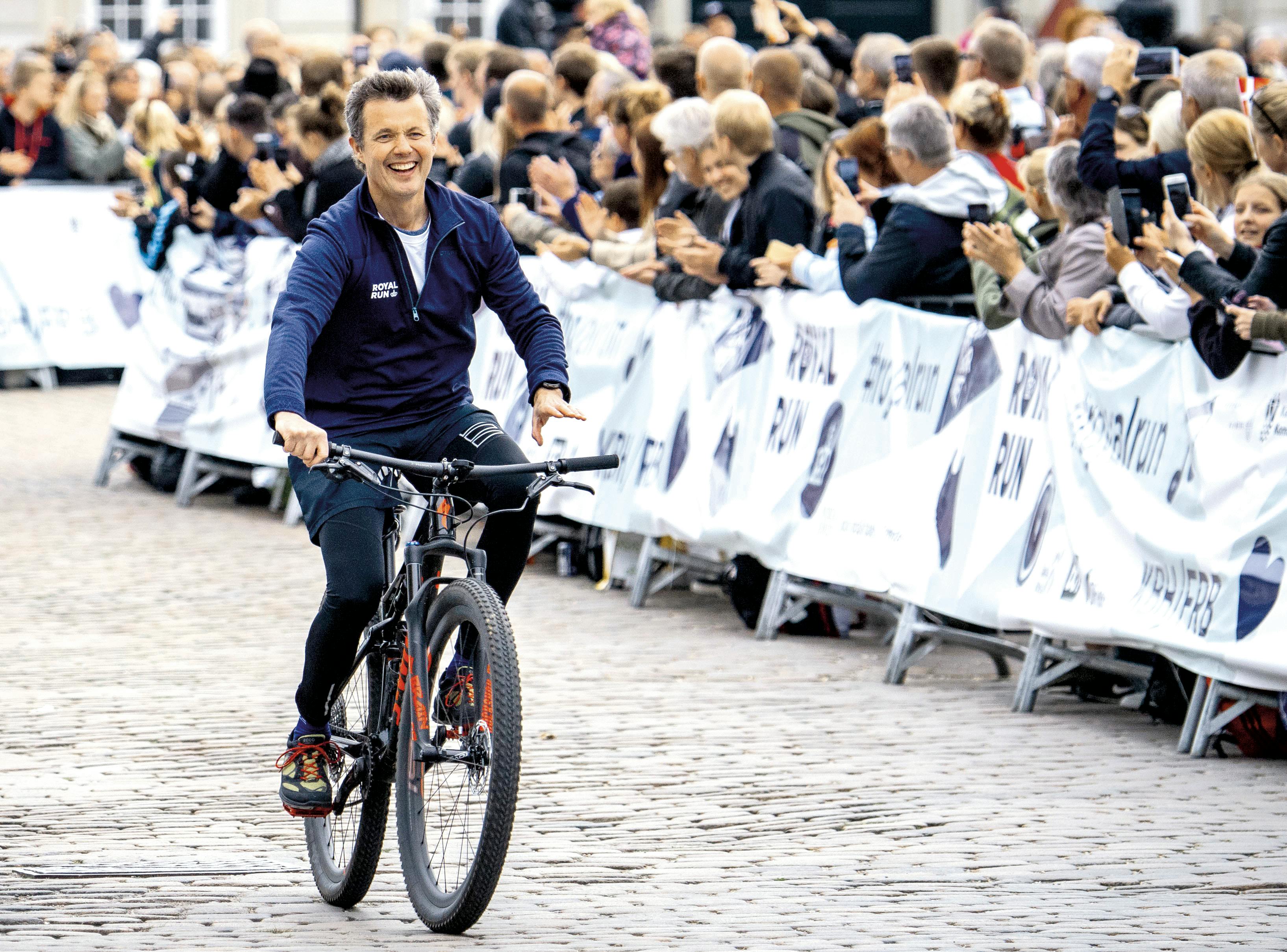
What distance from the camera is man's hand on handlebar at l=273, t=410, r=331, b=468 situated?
5043mm

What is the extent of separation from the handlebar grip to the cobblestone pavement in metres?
1.10

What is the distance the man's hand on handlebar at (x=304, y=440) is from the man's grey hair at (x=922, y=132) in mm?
4329

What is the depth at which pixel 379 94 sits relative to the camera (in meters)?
5.60

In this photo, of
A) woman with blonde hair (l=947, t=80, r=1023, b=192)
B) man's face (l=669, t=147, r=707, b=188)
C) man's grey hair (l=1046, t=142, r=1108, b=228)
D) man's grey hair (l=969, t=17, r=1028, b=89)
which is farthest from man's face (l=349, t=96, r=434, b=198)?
man's grey hair (l=969, t=17, r=1028, b=89)

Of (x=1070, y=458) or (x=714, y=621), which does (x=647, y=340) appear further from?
(x=1070, y=458)

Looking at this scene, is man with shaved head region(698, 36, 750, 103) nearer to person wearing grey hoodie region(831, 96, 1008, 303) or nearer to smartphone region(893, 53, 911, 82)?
smartphone region(893, 53, 911, 82)

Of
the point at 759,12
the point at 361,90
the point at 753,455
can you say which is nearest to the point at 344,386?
the point at 361,90

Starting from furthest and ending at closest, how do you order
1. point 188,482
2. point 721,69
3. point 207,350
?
1. point 207,350
2. point 188,482
3. point 721,69

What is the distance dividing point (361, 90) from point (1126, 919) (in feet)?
9.00

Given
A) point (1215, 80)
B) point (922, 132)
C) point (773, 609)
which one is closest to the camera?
point (1215, 80)

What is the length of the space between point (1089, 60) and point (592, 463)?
5.26 m

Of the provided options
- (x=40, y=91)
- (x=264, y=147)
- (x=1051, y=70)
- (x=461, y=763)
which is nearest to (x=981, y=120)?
(x=1051, y=70)

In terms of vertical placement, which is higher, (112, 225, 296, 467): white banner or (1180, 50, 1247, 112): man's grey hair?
(1180, 50, 1247, 112): man's grey hair

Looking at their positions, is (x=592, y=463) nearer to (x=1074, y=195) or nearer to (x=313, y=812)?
(x=313, y=812)
